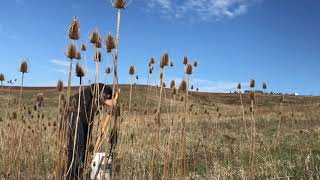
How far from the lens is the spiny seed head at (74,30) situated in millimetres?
3174

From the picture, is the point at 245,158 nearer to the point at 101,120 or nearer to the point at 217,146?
the point at 217,146

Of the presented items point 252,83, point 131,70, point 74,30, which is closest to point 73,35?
point 74,30

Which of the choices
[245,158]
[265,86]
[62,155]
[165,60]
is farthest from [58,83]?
[245,158]

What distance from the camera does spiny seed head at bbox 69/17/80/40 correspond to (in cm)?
317

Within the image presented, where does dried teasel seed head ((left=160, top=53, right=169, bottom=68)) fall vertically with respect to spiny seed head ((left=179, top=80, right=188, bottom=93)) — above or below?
above

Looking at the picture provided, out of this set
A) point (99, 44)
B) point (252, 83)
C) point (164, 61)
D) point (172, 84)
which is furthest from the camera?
point (172, 84)

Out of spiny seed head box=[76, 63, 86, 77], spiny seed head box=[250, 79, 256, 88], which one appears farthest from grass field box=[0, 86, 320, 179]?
spiny seed head box=[76, 63, 86, 77]

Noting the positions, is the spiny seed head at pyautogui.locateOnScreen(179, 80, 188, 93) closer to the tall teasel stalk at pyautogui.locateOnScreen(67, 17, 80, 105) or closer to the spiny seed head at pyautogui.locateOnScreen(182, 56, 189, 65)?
the spiny seed head at pyautogui.locateOnScreen(182, 56, 189, 65)

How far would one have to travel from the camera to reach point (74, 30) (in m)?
3.19

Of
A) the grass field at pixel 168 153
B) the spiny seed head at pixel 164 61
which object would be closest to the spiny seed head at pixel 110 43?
the grass field at pixel 168 153

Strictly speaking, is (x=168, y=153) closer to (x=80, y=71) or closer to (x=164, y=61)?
(x=164, y=61)

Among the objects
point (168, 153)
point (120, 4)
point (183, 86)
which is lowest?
point (168, 153)

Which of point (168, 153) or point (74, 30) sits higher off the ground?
point (74, 30)

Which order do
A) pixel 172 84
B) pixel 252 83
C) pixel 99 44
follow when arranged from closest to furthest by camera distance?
pixel 99 44 → pixel 252 83 → pixel 172 84
